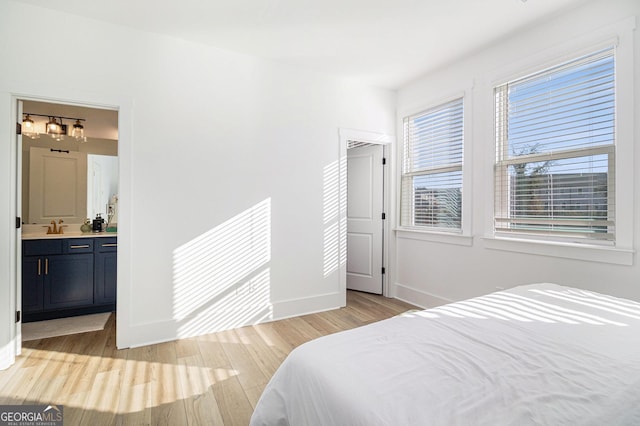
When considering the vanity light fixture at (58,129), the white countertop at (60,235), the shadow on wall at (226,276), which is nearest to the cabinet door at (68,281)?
the white countertop at (60,235)

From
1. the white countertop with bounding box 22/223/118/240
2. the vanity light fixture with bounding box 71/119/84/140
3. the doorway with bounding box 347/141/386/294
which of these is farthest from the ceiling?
the white countertop with bounding box 22/223/118/240

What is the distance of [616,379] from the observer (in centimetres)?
96

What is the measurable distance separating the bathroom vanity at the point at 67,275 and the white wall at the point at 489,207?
11.8ft

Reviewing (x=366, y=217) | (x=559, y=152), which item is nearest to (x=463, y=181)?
(x=559, y=152)

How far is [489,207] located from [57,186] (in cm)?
508

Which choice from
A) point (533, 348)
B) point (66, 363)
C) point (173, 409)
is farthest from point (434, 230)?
point (66, 363)

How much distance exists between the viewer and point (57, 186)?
395 centimetres

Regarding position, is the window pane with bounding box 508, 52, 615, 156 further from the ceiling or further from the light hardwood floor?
the light hardwood floor

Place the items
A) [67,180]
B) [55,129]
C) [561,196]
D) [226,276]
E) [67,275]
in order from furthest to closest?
1. [67,180]
2. [55,129]
3. [67,275]
4. [226,276]
5. [561,196]

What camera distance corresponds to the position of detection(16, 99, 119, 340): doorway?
3.32 meters

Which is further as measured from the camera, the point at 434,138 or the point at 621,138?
the point at 434,138

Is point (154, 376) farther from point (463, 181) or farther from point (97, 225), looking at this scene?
point (463, 181)

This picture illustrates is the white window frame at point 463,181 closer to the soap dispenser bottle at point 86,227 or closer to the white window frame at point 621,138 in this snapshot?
the white window frame at point 621,138

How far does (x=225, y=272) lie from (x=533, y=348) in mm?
2645
